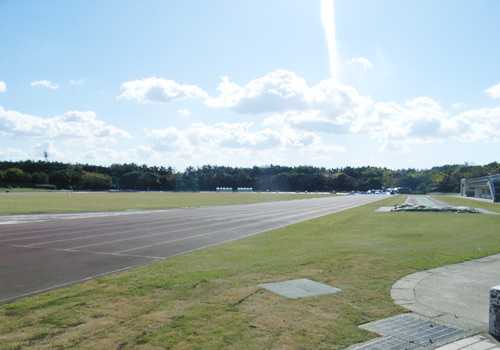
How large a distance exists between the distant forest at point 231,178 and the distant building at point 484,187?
33.2m

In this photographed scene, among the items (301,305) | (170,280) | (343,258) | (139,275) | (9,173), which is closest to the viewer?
(301,305)

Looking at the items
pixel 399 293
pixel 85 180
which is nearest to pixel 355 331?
pixel 399 293

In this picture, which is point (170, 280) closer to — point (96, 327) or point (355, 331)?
point (96, 327)

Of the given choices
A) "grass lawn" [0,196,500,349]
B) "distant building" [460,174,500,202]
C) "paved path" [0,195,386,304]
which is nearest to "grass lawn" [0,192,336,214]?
"paved path" [0,195,386,304]

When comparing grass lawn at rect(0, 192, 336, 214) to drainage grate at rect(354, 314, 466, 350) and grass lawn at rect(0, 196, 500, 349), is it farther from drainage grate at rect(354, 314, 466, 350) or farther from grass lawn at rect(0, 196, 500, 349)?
drainage grate at rect(354, 314, 466, 350)

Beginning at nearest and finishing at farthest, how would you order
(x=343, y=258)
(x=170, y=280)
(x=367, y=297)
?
(x=367, y=297) < (x=170, y=280) < (x=343, y=258)

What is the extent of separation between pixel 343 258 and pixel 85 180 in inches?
5452

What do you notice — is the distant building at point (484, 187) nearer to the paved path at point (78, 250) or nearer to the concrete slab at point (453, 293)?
the paved path at point (78, 250)

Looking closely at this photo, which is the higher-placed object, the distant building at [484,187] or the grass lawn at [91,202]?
the distant building at [484,187]

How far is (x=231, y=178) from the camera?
524 ft

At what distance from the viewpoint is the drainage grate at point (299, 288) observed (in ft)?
21.6

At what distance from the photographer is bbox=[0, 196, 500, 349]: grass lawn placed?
15.3ft

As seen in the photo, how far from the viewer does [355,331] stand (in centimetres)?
489

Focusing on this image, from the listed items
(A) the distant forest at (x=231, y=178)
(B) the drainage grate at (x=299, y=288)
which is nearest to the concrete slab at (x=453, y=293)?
(B) the drainage grate at (x=299, y=288)
